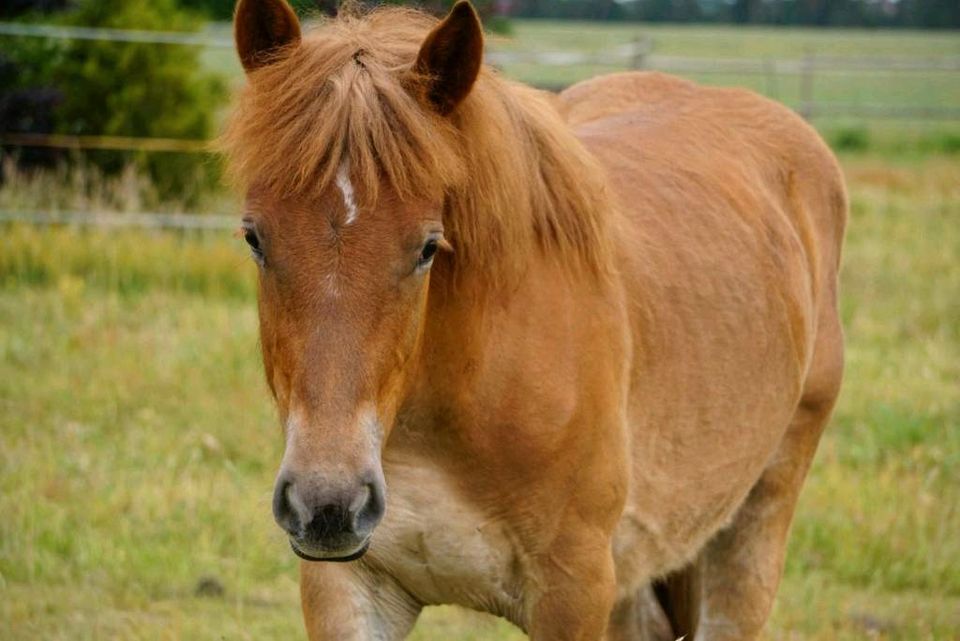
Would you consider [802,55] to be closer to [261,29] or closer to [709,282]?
[709,282]

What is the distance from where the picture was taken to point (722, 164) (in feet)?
14.6

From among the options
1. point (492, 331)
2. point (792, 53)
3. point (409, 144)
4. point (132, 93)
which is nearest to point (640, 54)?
point (132, 93)

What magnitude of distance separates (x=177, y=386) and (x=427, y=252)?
4.77 metres

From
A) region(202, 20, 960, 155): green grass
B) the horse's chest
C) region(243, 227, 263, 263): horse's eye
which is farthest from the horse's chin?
region(202, 20, 960, 155): green grass

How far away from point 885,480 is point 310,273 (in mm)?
Answer: 4157

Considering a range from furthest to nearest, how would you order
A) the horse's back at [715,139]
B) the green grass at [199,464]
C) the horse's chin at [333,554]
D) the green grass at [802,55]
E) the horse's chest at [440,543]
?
the green grass at [802,55] → the green grass at [199,464] → the horse's back at [715,139] → the horse's chest at [440,543] → the horse's chin at [333,554]

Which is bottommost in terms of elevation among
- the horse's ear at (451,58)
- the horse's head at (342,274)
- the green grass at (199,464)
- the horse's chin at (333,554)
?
the green grass at (199,464)

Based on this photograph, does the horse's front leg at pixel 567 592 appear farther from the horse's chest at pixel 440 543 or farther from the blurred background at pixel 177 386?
the blurred background at pixel 177 386

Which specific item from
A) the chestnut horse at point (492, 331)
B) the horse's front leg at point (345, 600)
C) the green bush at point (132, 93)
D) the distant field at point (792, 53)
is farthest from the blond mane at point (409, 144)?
the distant field at point (792, 53)

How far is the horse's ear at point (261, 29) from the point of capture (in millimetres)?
2848

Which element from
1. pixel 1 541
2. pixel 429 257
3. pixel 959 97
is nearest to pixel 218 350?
pixel 1 541

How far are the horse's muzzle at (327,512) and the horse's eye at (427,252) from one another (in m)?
0.44

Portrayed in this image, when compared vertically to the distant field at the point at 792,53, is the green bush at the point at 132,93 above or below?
above

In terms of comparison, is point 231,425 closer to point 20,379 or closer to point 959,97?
point 20,379
